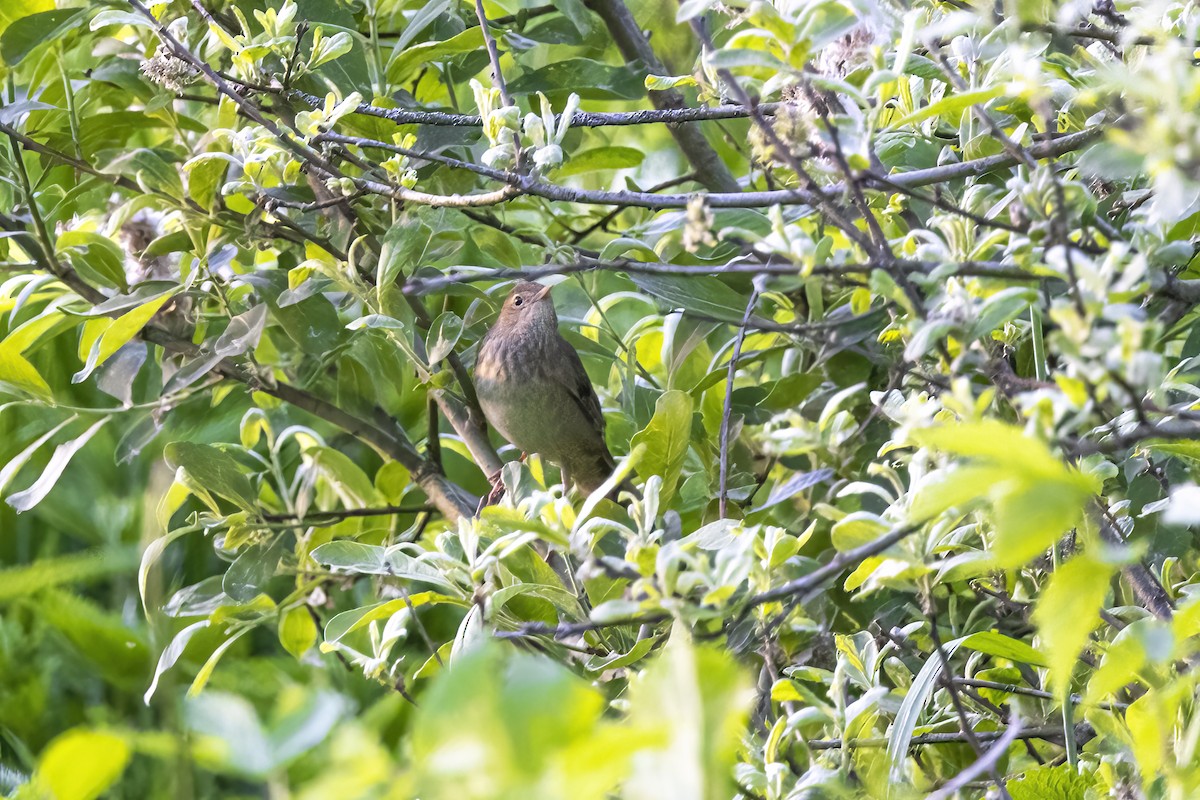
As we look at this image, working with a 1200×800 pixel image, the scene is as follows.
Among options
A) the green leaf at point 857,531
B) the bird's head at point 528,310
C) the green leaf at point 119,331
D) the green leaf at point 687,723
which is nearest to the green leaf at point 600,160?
the bird's head at point 528,310

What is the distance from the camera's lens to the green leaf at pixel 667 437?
4.52 ft

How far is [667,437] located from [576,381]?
1148 mm

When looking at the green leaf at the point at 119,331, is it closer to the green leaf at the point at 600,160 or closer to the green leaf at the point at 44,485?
the green leaf at the point at 44,485

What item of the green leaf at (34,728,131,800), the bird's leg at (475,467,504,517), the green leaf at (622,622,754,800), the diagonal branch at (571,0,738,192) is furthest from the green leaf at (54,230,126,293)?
the green leaf at (622,622,754,800)

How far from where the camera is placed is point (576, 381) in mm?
2531

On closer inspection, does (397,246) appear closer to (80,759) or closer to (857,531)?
(857,531)

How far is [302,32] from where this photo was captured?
4.87ft

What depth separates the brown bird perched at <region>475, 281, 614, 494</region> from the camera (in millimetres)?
2418

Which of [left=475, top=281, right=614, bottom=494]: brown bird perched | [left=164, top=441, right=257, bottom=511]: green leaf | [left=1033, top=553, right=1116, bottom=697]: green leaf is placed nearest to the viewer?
[left=1033, top=553, right=1116, bottom=697]: green leaf

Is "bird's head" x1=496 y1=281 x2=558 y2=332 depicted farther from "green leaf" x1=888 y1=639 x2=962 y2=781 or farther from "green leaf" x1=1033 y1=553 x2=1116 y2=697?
"green leaf" x1=1033 y1=553 x2=1116 y2=697

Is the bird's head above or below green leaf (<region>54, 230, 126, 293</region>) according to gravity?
below

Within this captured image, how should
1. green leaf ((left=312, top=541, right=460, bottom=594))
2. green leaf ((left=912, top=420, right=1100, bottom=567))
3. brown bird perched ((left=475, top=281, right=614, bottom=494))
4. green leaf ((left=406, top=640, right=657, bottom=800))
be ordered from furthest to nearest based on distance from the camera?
brown bird perched ((left=475, top=281, right=614, bottom=494)) → green leaf ((left=312, top=541, right=460, bottom=594)) → green leaf ((left=912, top=420, right=1100, bottom=567)) → green leaf ((left=406, top=640, right=657, bottom=800))

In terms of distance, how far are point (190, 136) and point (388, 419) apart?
0.65 m

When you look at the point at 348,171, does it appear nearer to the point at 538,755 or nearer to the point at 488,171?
the point at 488,171
